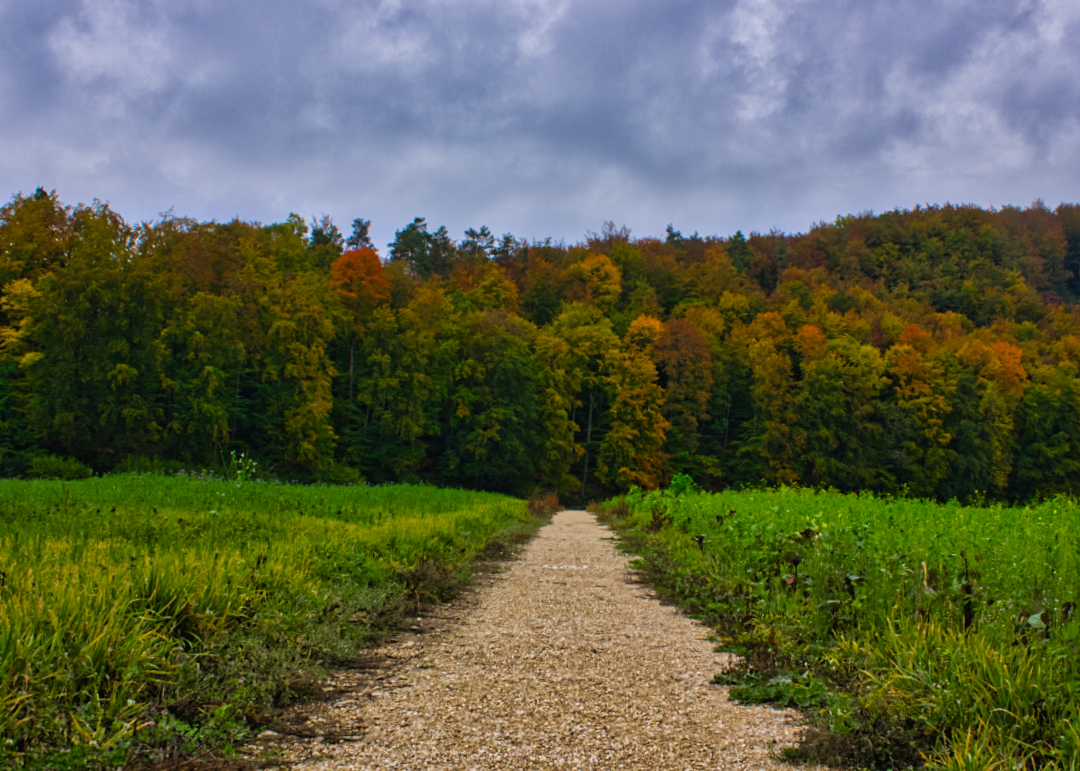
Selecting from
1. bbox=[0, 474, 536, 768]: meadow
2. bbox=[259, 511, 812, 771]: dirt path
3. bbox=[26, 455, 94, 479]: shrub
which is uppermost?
bbox=[0, 474, 536, 768]: meadow

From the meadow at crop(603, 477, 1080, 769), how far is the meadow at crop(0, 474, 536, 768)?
9.31ft

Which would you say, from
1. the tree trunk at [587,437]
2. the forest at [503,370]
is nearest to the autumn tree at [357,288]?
the forest at [503,370]

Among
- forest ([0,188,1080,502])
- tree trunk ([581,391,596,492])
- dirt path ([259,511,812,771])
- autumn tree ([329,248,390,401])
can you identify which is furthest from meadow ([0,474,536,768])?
tree trunk ([581,391,596,492])

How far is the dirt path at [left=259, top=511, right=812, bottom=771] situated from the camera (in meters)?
3.22

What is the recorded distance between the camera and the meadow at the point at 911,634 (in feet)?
10.0

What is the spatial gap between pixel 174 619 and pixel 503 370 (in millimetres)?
40632

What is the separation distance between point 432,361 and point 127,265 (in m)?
17.9

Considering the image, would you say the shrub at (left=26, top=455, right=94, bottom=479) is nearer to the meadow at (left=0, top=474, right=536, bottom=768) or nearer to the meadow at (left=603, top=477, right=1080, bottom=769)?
the meadow at (left=0, top=474, right=536, bottom=768)

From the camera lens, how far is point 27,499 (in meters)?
10.6

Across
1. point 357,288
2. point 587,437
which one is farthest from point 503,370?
point 357,288

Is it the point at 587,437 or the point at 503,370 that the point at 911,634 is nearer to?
the point at 503,370

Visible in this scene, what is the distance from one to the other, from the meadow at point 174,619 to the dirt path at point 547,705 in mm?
467

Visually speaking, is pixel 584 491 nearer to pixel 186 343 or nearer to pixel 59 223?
pixel 186 343

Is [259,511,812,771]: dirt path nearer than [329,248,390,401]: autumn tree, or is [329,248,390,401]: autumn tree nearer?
[259,511,812,771]: dirt path
